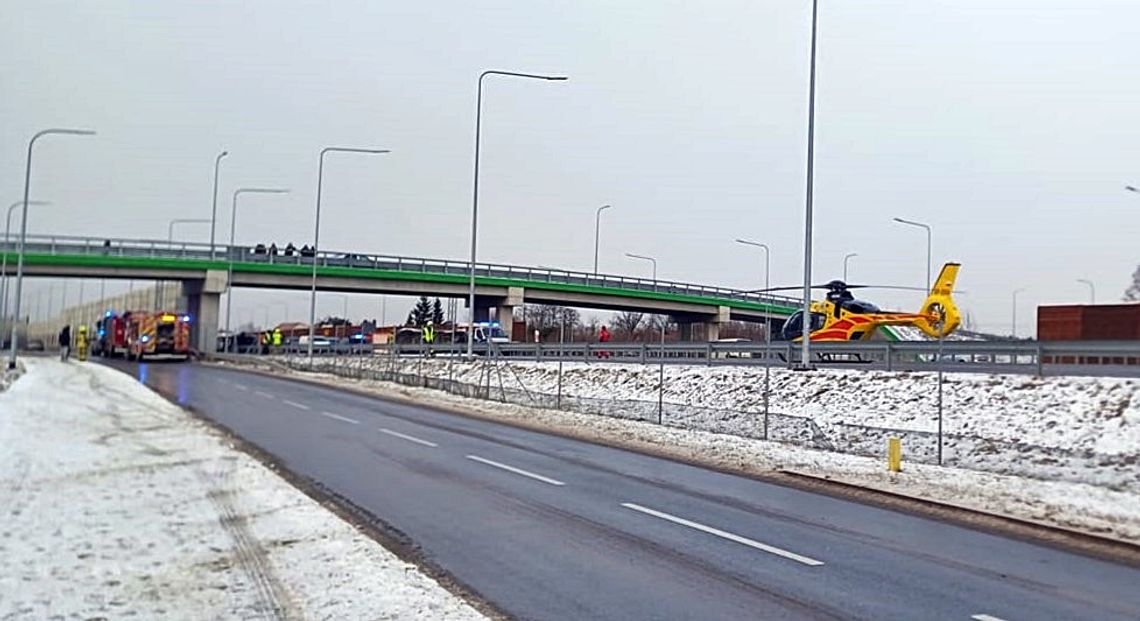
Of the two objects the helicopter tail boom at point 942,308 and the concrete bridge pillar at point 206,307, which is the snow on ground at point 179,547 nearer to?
the helicopter tail boom at point 942,308

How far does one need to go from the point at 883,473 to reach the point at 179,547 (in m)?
11.3

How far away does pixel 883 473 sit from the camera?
16531mm

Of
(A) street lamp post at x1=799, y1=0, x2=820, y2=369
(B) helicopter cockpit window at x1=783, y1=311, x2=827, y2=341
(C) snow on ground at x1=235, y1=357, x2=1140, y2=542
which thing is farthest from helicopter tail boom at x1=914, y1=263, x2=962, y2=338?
(C) snow on ground at x1=235, y1=357, x2=1140, y2=542

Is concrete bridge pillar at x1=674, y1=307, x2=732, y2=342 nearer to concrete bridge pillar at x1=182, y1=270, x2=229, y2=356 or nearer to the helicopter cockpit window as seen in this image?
the helicopter cockpit window

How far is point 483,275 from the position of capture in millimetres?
78688

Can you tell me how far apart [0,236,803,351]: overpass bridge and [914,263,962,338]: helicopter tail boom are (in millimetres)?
18600

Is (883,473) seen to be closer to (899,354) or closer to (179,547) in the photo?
(179,547)

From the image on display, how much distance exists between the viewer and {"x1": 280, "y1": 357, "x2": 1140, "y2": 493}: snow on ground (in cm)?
1725

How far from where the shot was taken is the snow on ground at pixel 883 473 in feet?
42.1

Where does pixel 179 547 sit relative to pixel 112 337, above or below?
below

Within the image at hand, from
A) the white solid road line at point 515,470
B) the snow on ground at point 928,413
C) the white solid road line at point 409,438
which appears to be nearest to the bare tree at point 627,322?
the snow on ground at point 928,413

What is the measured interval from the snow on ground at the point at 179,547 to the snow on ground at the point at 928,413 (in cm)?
1150

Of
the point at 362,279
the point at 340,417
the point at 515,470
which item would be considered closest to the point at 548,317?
the point at 362,279

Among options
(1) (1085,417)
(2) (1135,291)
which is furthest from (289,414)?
(2) (1135,291)
